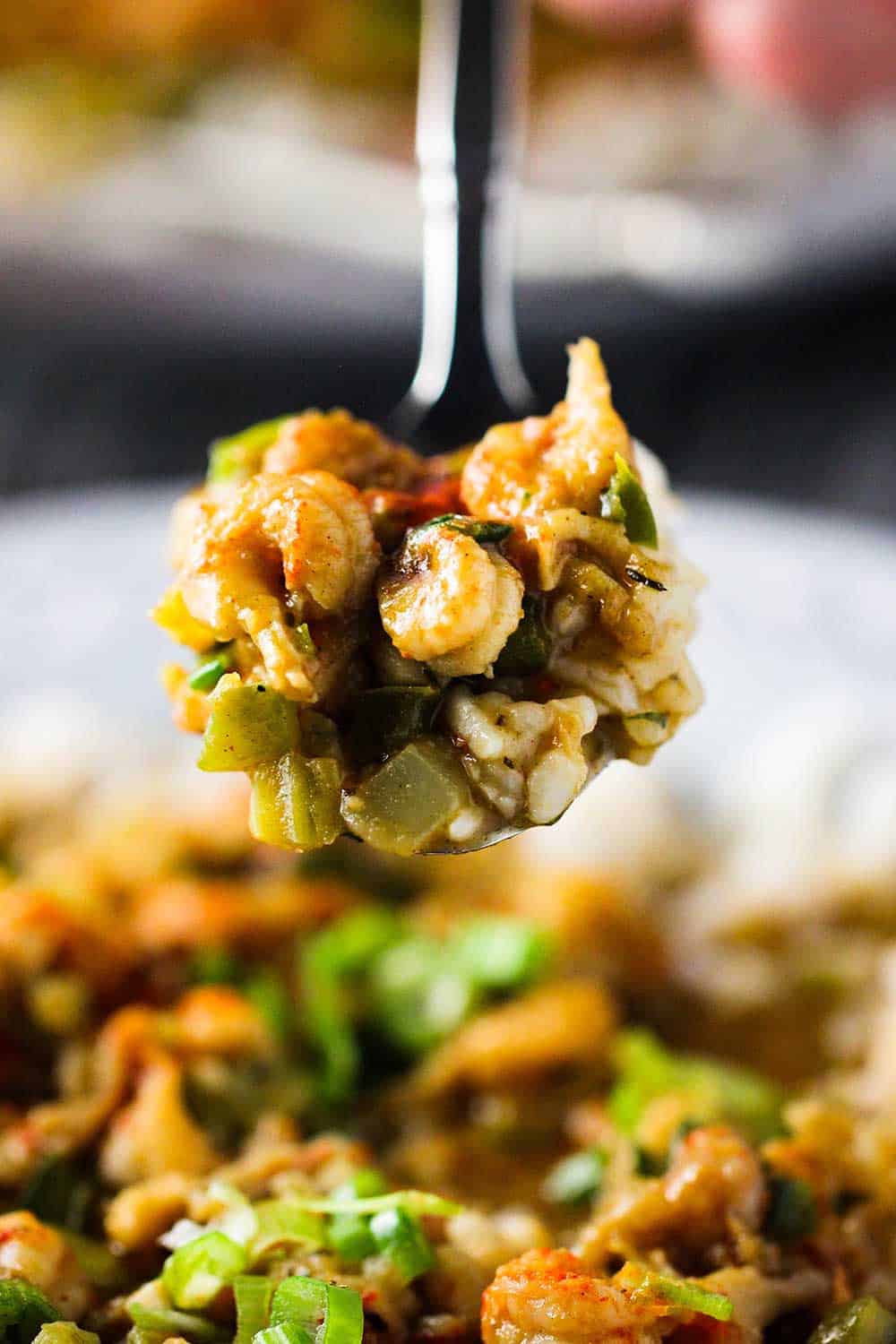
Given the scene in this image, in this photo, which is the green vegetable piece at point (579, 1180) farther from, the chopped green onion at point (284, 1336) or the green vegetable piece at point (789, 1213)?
the chopped green onion at point (284, 1336)

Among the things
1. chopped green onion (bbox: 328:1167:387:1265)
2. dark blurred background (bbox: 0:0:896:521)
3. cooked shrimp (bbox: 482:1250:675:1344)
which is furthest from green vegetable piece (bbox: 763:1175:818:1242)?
dark blurred background (bbox: 0:0:896:521)

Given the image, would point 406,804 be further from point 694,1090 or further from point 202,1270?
point 694,1090

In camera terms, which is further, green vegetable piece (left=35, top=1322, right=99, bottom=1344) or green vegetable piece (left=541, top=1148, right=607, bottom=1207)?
green vegetable piece (left=541, top=1148, right=607, bottom=1207)

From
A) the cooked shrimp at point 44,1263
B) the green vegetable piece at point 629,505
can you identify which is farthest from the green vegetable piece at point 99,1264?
the green vegetable piece at point 629,505

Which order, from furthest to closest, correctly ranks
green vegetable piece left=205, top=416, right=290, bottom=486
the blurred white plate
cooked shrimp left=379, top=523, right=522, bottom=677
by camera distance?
the blurred white plate < green vegetable piece left=205, top=416, right=290, bottom=486 < cooked shrimp left=379, top=523, right=522, bottom=677

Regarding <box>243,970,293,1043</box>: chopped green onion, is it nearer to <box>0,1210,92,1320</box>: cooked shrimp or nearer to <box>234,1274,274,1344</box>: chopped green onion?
<box>0,1210,92,1320</box>: cooked shrimp

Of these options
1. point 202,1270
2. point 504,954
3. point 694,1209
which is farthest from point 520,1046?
point 202,1270

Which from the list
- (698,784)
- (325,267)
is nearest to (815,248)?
(325,267)
